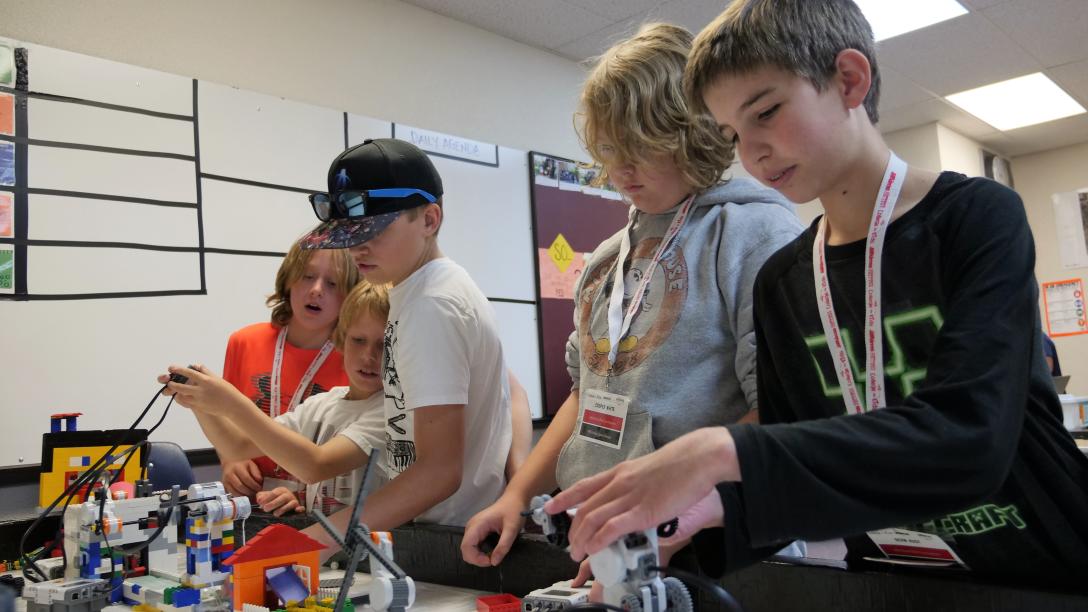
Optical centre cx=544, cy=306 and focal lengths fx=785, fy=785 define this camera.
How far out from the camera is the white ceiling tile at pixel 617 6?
3.78 metres

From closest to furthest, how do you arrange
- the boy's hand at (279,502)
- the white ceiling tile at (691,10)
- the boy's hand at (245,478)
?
the boy's hand at (279,502) < the boy's hand at (245,478) < the white ceiling tile at (691,10)

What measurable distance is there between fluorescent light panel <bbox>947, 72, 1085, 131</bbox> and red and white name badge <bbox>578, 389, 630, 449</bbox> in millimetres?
5008

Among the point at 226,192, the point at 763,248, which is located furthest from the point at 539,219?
the point at 763,248

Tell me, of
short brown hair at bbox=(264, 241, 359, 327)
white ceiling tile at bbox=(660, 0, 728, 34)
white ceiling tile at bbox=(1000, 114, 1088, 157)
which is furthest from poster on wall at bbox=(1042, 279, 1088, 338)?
short brown hair at bbox=(264, 241, 359, 327)

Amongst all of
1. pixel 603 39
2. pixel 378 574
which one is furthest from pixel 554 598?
pixel 603 39

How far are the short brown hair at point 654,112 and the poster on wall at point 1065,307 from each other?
6.44 m

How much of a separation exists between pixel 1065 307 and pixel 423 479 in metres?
6.74

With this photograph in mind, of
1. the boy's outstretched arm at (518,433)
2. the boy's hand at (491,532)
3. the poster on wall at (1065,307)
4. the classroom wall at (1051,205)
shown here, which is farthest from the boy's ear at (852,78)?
the poster on wall at (1065,307)

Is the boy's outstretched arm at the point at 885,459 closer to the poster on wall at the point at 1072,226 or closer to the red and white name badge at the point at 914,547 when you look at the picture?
the red and white name badge at the point at 914,547

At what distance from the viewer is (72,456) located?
6.24ft

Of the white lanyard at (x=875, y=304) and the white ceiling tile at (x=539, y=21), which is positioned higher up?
the white ceiling tile at (x=539, y=21)

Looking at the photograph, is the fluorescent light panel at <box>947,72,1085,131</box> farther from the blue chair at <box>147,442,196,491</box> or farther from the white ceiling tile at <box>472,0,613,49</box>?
the blue chair at <box>147,442,196,491</box>

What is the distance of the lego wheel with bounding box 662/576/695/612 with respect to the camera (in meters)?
0.70

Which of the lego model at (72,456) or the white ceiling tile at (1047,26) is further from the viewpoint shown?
the white ceiling tile at (1047,26)
